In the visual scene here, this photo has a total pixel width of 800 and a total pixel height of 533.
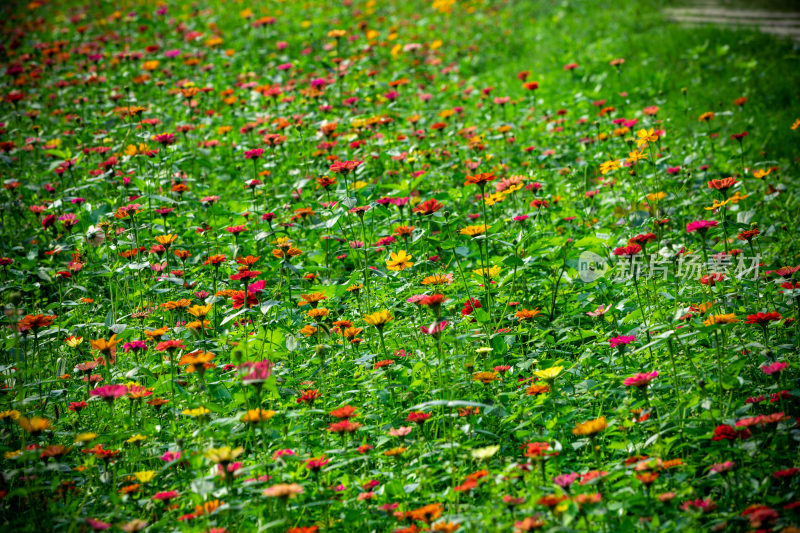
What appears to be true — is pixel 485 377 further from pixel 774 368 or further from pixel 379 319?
pixel 774 368

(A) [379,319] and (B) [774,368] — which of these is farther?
(A) [379,319]

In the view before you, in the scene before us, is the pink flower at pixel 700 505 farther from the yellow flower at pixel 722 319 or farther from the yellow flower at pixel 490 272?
the yellow flower at pixel 490 272

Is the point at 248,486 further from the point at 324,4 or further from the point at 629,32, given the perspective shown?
the point at 324,4

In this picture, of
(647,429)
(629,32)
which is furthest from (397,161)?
(629,32)

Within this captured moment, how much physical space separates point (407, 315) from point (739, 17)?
8019 millimetres

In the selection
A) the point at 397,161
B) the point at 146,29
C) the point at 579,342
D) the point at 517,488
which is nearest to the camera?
the point at 517,488

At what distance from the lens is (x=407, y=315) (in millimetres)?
3117

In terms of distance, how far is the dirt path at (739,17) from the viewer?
306 inches

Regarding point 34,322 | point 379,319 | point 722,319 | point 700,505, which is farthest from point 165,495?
point 722,319

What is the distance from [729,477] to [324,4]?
906 cm

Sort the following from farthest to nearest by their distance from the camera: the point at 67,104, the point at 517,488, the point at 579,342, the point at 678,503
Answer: the point at 67,104 < the point at 579,342 < the point at 517,488 < the point at 678,503

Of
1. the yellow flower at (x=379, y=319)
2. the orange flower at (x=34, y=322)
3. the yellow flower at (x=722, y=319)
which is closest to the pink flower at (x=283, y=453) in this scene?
the yellow flower at (x=379, y=319)

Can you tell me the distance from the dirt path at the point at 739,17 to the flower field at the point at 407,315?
70.4 inches

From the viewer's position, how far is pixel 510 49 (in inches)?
316
